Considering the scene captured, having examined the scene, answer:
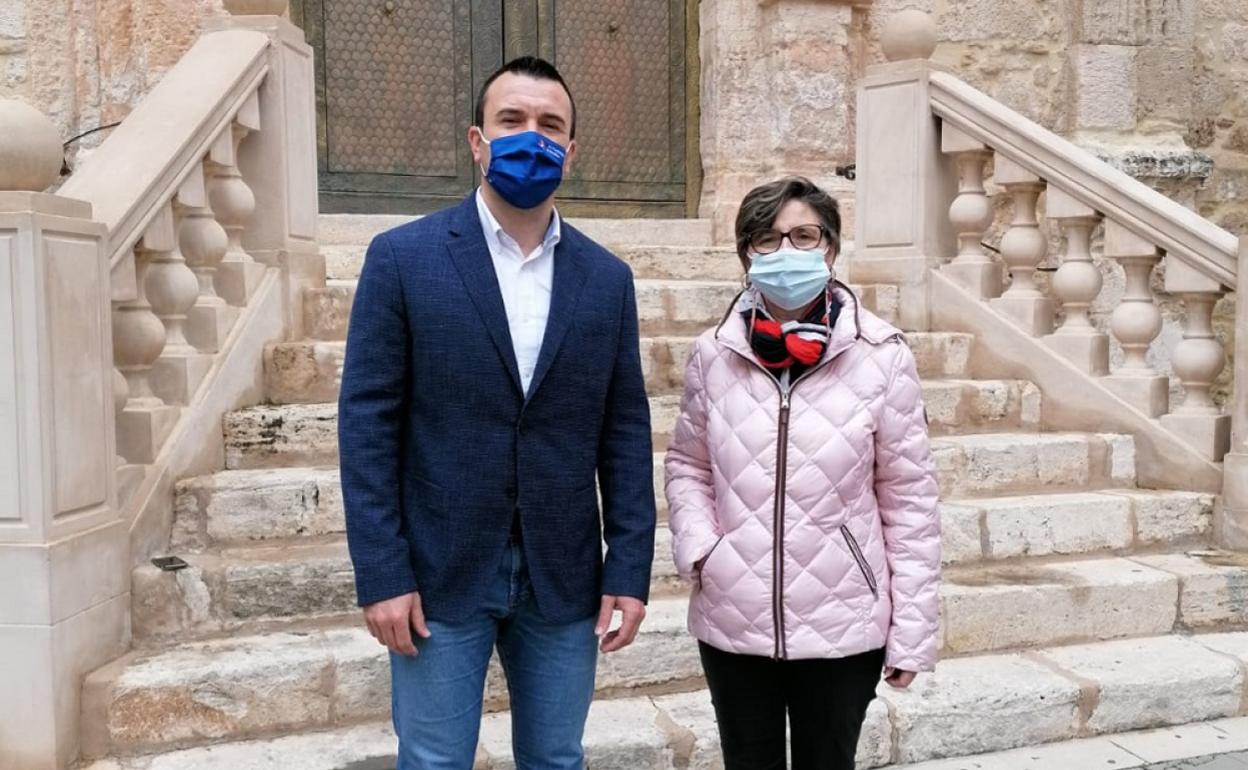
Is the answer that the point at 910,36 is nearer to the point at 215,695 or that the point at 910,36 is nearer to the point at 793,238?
the point at 793,238

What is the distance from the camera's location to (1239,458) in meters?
4.42

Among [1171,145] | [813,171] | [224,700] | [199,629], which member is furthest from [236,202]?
[1171,145]

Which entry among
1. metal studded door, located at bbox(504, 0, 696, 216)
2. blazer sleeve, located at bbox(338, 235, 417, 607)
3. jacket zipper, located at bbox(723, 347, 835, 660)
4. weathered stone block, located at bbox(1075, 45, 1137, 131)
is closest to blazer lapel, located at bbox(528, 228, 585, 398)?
blazer sleeve, located at bbox(338, 235, 417, 607)

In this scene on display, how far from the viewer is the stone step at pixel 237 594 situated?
10.8 ft

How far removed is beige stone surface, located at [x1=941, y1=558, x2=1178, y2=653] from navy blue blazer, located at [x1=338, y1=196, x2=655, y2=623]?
6.95 ft

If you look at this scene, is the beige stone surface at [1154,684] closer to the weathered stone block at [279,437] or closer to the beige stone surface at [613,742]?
the beige stone surface at [613,742]

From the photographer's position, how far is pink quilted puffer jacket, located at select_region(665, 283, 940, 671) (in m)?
2.15

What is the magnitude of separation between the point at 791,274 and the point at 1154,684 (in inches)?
87.2

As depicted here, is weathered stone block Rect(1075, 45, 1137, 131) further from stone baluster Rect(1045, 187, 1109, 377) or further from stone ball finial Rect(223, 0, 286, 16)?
stone ball finial Rect(223, 0, 286, 16)

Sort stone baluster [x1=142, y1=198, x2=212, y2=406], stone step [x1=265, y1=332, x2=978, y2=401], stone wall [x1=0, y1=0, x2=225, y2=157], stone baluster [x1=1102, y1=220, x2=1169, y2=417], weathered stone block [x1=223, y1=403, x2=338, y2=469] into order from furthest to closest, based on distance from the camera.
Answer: stone wall [x1=0, y1=0, x2=225, y2=157]
stone baluster [x1=1102, y1=220, x2=1169, y2=417]
stone step [x1=265, y1=332, x2=978, y2=401]
weathered stone block [x1=223, y1=403, x2=338, y2=469]
stone baluster [x1=142, y1=198, x2=212, y2=406]

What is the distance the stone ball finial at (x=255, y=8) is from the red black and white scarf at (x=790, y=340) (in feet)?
10.1

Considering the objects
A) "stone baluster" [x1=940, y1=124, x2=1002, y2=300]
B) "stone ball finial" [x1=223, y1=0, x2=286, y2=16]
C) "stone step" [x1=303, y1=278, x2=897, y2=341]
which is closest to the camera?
"stone ball finial" [x1=223, y1=0, x2=286, y2=16]

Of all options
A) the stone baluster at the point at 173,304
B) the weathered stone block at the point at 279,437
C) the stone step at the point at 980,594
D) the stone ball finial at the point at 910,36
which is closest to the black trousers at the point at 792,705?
the stone step at the point at 980,594

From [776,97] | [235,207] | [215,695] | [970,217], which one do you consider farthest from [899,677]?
[776,97]
